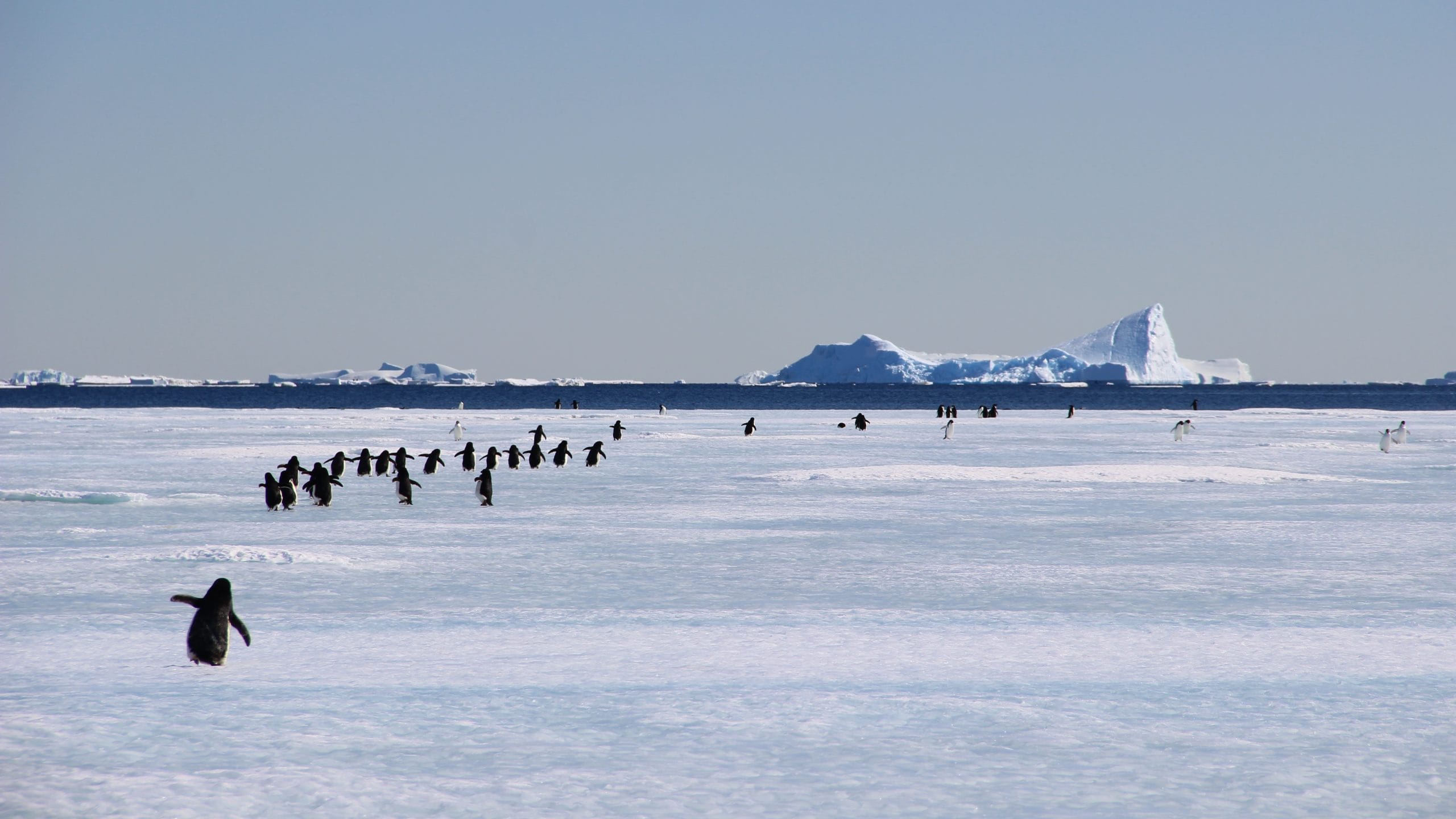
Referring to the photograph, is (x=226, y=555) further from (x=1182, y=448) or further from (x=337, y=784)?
(x=1182, y=448)

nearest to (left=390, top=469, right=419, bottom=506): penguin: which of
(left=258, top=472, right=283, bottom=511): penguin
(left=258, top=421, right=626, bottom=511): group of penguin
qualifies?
(left=258, top=421, right=626, bottom=511): group of penguin

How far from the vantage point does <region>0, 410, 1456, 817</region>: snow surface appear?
15.1 feet

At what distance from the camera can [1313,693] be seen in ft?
19.5

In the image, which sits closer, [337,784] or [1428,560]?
[337,784]

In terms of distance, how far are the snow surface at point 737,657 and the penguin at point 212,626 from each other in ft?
0.58

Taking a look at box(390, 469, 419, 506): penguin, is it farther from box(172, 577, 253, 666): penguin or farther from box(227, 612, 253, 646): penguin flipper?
box(172, 577, 253, 666): penguin

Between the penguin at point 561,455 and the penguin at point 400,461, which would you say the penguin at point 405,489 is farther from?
the penguin at point 561,455

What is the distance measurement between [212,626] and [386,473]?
14.1m

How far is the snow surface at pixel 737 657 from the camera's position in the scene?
4.60 metres

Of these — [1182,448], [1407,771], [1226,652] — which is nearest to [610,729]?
[1407,771]

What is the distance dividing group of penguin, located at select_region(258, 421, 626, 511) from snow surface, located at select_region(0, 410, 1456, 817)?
0.30 metres

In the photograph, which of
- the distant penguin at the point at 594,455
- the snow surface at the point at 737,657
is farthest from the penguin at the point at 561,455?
the snow surface at the point at 737,657

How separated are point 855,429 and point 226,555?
3050cm

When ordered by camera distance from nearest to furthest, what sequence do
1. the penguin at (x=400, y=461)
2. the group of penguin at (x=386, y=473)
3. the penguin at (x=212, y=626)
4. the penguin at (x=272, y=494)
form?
the penguin at (x=212, y=626) → the penguin at (x=272, y=494) → the group of penguin at (x=386, y=473) → the penguin at (x=400, y=461)
